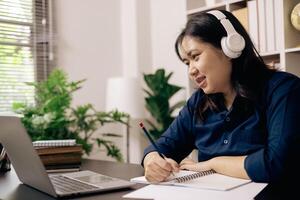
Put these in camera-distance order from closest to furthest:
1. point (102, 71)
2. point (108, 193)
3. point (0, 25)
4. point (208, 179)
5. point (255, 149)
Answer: point (108, 193)
point (208, 179)
point (255, 149)
point (0, 25)
point (102, 71)

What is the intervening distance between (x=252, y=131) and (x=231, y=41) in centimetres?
30

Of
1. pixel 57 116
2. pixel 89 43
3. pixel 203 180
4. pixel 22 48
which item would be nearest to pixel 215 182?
pixel 203 180

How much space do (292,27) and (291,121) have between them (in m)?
1.30

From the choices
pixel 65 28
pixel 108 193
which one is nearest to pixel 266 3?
pixel 65 28

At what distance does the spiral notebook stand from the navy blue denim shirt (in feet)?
0.24

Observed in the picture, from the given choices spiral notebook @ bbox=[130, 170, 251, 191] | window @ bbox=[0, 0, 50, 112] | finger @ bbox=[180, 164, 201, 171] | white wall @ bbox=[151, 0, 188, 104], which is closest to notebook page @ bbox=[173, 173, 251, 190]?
spiral notebook @ bbox=[130, 170, 251, 191]

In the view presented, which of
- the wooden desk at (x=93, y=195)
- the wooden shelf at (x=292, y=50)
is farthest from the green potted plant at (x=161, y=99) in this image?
the wooden desk at (x=93, y=195)

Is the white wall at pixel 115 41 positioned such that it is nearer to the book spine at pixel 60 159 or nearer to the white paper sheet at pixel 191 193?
the book spine at pixel 60 159

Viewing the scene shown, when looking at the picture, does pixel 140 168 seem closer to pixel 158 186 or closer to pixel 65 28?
pixel 158 186

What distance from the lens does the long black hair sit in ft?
4.29

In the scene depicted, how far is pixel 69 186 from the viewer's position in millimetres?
1001

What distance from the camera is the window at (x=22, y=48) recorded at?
278cm

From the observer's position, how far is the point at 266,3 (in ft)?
7.59

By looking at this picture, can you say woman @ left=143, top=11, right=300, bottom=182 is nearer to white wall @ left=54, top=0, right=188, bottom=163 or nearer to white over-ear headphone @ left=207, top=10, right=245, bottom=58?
white over-ear headphone @ left=207, top=10, right=245, bottom=58
